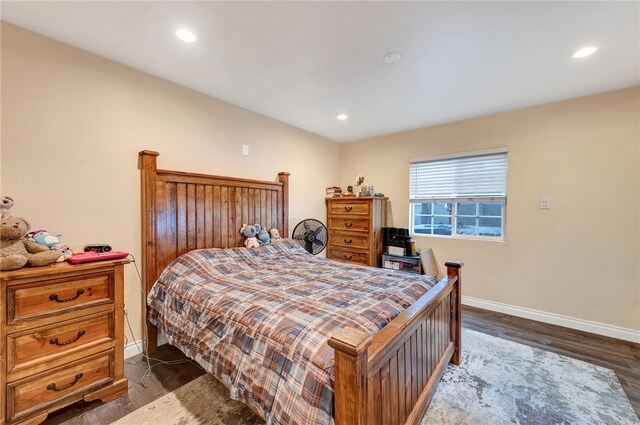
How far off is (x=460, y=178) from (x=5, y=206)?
4.22 metres

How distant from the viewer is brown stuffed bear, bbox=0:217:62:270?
141 cm

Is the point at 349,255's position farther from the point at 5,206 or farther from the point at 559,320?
the point at 5,206

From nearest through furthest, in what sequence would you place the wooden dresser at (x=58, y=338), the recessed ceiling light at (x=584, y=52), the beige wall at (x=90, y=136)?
the wooden dresser at (x=58, y=338) → the beige wall at (x=90, y=136) → the recessed ceiling light at (x=584, y=52)

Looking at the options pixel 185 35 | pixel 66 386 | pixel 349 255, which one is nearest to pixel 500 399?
pixel 349 255

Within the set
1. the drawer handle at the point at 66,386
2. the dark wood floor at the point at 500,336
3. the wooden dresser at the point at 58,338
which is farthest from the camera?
the dark wood floor at the point at 500,336

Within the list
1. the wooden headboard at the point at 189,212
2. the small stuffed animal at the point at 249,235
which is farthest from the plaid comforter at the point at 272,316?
the small stuffed animal at the point at 249,235

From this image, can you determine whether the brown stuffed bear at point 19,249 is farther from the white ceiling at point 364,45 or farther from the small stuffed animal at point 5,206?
the white ceiling at point 364,45

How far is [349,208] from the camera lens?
3.90 m

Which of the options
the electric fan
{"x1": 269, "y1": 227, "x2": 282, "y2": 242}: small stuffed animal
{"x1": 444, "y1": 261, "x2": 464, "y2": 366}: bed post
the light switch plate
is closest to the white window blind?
the light switch plate

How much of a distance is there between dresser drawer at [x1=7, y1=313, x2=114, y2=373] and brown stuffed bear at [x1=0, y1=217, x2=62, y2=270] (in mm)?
381

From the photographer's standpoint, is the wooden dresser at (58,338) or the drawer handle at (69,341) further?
the drawer handle at (69,341)

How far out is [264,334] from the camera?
1.26 m

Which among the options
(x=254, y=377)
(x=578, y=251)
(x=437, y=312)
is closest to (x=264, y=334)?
(x=254, y=377)

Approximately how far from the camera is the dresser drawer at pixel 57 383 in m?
1.40
